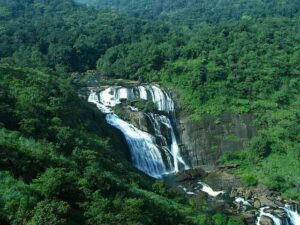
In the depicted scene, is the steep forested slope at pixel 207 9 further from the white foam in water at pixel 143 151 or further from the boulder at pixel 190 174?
the boulder at pixel 190 174

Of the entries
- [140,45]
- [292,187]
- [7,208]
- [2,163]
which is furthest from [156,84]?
[7,208]

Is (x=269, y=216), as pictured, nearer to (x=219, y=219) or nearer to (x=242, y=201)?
(x=242, y=201)

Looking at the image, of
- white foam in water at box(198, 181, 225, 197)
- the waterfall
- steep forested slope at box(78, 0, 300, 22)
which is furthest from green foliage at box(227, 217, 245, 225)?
steep forested slope at box(78, 0, 300, 22)

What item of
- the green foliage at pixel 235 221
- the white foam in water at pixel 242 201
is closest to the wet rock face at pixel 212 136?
the white foam in water at pixel 242 201

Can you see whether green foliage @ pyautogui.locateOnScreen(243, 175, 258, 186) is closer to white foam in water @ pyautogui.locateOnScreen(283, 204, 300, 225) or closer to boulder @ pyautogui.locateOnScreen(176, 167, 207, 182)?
boulder @ pyautogui.locateOnScreen(176, 167, 207, 182)

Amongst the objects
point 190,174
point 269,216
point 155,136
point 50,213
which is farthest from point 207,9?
point 50,213

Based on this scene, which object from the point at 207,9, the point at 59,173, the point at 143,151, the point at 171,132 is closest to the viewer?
the point at 59,173
